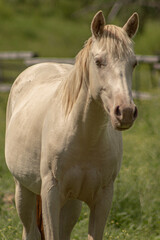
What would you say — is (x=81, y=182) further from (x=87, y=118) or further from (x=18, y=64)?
(x=18, y=64)

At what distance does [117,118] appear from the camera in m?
2.65

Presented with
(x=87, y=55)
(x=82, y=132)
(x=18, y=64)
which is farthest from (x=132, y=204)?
(x=18, y=64)

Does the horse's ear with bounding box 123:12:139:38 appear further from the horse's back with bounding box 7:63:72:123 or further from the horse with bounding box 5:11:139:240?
the horse's back with bounding box 7:63:72:123

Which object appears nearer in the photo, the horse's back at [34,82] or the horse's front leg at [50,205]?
the horse's front leg at [50,205]

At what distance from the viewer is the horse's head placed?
2.63 metres

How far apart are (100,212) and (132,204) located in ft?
5.69

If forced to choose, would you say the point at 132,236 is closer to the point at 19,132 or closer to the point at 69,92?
the point at 19,132

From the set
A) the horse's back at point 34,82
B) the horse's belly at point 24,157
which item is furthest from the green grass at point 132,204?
the horse's back at point 34,82

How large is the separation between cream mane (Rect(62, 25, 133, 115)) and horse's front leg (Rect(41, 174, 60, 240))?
0.47m

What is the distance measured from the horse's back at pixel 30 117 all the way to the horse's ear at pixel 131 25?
784 millimetres

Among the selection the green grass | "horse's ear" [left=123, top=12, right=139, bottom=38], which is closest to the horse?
"horse's ear" [left=123, top=12, right=139, bottom=38]

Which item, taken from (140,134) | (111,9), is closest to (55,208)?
(140,134)

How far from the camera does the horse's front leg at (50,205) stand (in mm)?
3236

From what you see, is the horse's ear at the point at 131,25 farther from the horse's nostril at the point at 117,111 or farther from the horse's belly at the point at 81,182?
the horse's belly at the point at 81,182
